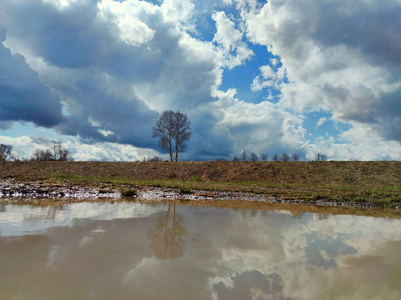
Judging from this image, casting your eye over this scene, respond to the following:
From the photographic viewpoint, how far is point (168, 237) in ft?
15.0

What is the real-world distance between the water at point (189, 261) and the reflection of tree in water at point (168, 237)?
0.6 inches

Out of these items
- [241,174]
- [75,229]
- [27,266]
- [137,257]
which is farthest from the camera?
[241,174]

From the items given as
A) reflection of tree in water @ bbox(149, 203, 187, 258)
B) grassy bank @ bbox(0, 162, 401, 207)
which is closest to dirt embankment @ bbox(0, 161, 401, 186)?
grassy bank @ bbox(0, 162, 401, 207)

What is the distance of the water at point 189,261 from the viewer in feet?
8.52

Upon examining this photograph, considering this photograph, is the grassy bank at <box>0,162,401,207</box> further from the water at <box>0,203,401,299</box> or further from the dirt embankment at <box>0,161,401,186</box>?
the water at <box>0,203,401,299</box>

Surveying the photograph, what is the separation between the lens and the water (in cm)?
260

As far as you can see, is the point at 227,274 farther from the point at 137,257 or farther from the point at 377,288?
the point at 377,288

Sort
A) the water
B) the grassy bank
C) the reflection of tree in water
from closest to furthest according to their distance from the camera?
the water, the reflection of tree in water, the grassy bank

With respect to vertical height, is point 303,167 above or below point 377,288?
above

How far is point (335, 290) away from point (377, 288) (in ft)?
1.90

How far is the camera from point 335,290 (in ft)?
9.14

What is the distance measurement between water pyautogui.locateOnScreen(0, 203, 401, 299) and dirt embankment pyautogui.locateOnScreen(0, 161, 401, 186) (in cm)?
2402

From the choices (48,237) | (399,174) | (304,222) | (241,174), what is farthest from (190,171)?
(48,237)

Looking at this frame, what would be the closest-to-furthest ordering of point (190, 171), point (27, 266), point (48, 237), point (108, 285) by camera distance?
point (108, 285) < point (27, 266) < point (48, 237) < point (190, 171)
